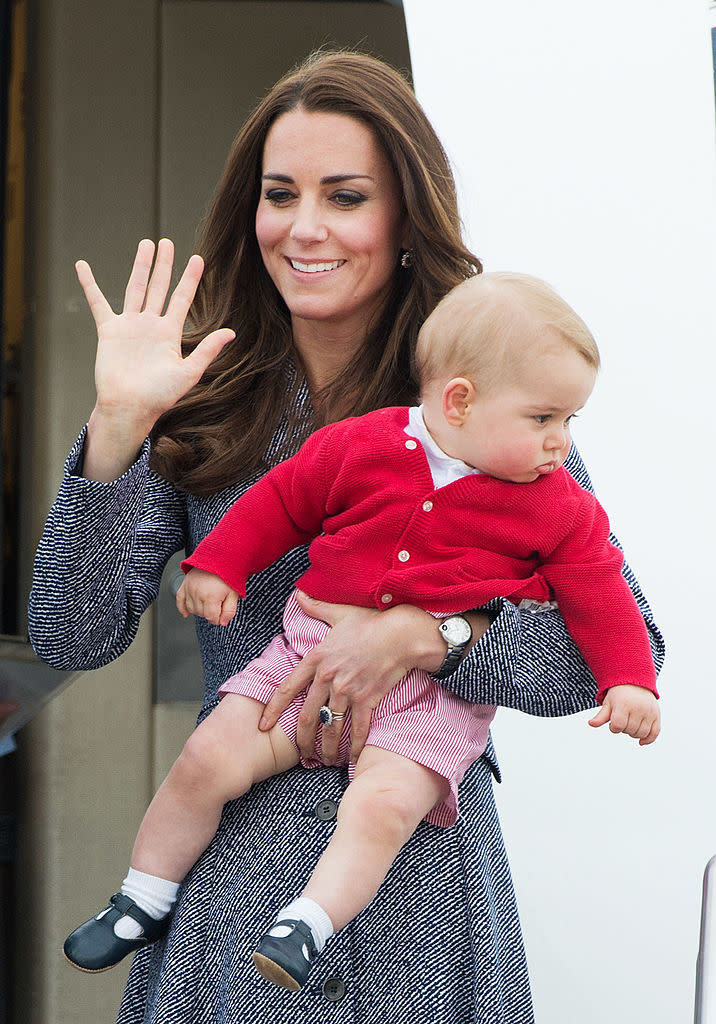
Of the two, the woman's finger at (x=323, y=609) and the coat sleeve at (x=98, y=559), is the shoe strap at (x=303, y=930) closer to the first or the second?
the woman's finger at (x=323, y=609)

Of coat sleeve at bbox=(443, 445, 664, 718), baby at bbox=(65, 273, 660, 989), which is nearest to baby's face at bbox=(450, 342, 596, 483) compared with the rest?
baby at bbox=(65, 273, 660, 989)

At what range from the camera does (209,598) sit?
1439 millimetres

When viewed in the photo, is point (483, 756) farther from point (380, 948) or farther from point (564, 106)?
point (564, 106)

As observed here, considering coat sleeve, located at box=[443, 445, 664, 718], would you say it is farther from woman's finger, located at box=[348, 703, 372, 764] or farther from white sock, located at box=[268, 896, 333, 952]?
white sock, located at box=[268, 896, 333, 952]

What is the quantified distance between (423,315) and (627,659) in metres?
0.56

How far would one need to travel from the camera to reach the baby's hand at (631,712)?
1387 mm

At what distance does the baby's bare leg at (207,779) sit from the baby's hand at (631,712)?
1.22ft

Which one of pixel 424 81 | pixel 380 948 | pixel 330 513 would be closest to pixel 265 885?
pixel 380 948

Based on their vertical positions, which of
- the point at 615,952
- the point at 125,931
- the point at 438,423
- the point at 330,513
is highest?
the point at 438,423

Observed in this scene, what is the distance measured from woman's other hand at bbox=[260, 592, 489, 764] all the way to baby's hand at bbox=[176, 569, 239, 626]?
0.35 ft

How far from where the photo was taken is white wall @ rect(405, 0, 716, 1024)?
91.0 inches

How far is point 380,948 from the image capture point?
1440 mm

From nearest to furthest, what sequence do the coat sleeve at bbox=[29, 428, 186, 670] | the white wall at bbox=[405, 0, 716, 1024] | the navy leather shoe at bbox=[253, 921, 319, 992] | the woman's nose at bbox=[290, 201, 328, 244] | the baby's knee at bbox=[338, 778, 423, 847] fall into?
the navy leather shoe at bbox=[253, 921, 319, 992], the baby's knee at bbox=[338, 778, 423, 847], the coat sleeve at bbox=[29, 428, 186, 670], the woman's nose at bbox=[290, 201, 328, 244], the white wall at bbox=[405, 0, 716, 1024]

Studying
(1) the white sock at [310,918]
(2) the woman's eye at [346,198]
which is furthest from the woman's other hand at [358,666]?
(2) the woman's eye at [346,198]
